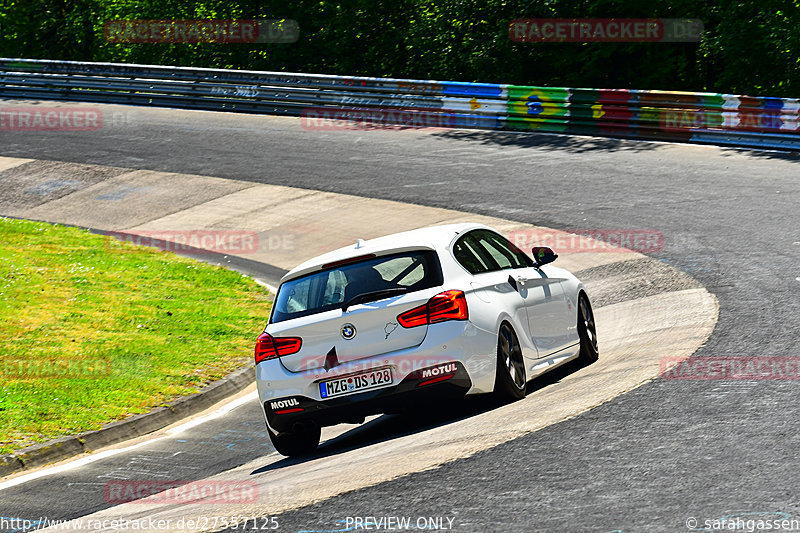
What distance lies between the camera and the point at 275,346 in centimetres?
841

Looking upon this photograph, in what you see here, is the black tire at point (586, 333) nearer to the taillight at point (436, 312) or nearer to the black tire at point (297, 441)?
the taillight at point (436, 312)

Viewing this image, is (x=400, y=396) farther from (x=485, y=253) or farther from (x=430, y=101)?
(x=430, y=101)

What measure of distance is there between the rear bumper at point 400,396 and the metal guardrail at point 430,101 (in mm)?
14045

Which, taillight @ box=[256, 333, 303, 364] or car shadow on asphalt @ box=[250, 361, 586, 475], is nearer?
taillight @ box=[256, 333, 303, 364]

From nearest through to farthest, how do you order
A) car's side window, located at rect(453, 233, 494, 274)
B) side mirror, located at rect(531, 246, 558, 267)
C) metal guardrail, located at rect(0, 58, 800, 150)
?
car's side window, located at rect(453, 233, 494, 274), side mirror, located at rect(531, 246, 558, 267), metal guardrail, located at rect(0, 58, 800, 150)

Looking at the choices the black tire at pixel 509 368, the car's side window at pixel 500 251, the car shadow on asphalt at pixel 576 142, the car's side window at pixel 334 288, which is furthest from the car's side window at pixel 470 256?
the car shadow on asphalt at pixel 576 142

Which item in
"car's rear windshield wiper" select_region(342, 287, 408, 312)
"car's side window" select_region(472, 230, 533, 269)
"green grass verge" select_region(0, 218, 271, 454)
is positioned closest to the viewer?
"car's rear windshield wiper" select_region(342, 287, 408, 312)

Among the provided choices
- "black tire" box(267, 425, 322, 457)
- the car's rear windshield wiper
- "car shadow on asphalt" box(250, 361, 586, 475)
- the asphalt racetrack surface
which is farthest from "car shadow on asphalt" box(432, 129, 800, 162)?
"black tire" box(267, 425, 322, 457)

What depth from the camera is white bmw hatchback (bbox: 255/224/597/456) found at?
26.7 feet

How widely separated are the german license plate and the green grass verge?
3148 mm

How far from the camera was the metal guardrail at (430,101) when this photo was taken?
21.2 metres

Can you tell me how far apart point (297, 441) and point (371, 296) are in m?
1.37

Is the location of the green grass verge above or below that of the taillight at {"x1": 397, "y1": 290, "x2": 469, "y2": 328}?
below

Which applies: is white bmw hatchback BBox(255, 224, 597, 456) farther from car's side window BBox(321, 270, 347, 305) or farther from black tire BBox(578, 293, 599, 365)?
black tire BBox(578, 293, 599, 365)
